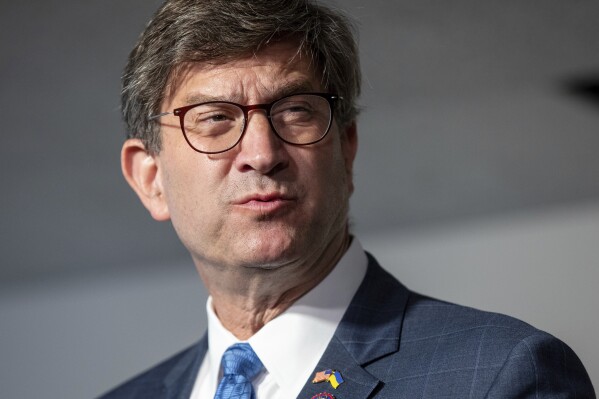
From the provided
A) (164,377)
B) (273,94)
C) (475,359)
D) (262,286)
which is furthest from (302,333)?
(164,377)

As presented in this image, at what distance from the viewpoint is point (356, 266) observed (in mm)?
2379

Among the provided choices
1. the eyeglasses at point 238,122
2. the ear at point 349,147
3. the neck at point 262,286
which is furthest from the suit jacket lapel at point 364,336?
the eyeglasses at point 238,122

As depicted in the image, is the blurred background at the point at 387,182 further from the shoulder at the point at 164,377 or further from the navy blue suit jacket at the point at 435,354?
the navy blue suit jacket at the point at 435,354

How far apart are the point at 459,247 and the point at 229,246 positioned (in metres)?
3.89

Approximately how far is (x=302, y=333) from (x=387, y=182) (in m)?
3.41

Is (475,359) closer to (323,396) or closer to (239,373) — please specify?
(323,396)

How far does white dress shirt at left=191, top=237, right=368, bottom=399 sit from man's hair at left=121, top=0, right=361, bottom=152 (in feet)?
1.23

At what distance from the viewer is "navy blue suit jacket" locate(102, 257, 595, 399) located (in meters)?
1.96

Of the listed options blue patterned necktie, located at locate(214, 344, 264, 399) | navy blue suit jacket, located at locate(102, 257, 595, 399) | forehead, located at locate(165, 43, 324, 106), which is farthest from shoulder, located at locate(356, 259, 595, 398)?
forehead, located at locate(165, 43, 324, 106)

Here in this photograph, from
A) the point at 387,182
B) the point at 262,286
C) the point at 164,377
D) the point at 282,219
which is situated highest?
the point at 282,219

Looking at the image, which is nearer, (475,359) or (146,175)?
(475,359)

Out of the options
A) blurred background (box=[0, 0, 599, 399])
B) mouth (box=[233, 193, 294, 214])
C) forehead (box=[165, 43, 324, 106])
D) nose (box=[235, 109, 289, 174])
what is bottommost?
blurred background (box=[0, 0, 599, 399])

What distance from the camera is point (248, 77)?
2221 mm

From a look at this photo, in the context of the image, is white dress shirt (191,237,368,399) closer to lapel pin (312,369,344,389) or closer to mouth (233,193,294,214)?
lapel pin (312,369,344,389)
